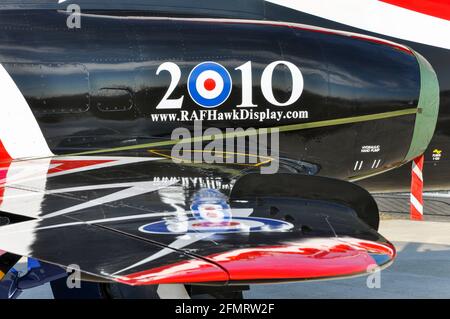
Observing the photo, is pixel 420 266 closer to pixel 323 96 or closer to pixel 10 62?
pixel 323 96

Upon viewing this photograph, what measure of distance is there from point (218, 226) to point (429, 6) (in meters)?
4.38

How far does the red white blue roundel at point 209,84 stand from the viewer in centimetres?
639

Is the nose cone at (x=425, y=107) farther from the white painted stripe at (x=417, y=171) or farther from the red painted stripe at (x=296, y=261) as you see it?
the red painted stripe at (x=296, y=261)

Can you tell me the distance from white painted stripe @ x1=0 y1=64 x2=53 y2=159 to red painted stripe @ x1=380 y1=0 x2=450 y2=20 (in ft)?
12.6

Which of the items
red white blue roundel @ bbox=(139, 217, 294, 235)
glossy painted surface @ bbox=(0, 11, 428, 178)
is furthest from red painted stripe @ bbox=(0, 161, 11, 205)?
red white blue roundel @ bbox=(139, 217, 294, 235)

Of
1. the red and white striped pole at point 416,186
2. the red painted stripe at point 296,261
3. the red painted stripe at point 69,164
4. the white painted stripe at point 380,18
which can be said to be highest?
the white painted stripe at point 380,18

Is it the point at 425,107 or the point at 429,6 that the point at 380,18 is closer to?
the point at 429,6

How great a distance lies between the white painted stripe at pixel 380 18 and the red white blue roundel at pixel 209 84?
1.09 m

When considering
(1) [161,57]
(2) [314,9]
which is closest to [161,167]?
(1) [161,57]

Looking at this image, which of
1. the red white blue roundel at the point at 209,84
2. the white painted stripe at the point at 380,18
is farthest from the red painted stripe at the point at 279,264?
the white painted stripe at the point at 380,18

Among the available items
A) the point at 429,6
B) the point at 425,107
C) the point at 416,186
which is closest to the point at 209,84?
the point at 425,107

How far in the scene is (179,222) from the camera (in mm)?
4258

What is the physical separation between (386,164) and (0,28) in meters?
4.13

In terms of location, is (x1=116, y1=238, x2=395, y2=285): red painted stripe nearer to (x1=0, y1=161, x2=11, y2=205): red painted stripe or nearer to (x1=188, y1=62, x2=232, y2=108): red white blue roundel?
(x1=0, y1=161, x2=11, y2=205): red painted stripe
